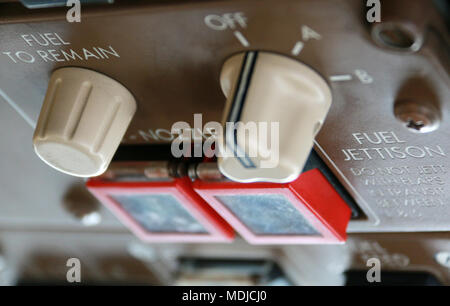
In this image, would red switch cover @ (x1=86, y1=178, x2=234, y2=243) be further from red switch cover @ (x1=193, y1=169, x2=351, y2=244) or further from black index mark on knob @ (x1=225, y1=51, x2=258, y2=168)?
black index mark on knob @ (x1=225, y1=51, x2=258, y2=168)

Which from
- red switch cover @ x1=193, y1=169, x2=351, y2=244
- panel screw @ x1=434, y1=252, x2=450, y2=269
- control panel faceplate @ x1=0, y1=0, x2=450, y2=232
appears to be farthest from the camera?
panel screw @ x1=434, y1=252, x2=450, y2=269

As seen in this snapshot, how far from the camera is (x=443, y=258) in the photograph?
64cm

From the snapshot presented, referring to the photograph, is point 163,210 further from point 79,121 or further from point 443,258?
point 443,258

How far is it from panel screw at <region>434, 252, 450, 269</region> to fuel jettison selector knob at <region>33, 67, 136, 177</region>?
37 cm

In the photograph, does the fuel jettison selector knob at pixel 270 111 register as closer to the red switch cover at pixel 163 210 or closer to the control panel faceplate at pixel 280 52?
the control panel faceplate at pixel 280 52

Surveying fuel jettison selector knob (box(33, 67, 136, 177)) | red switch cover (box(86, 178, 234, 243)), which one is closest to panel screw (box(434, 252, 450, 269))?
red switch cover (box(86, 178, 234, 243))

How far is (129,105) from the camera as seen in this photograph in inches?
20.2

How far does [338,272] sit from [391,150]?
280 mm

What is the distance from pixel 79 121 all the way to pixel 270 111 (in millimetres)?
157

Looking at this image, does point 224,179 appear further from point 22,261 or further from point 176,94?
point 22,261

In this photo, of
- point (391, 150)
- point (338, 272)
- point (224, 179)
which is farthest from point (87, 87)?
point (338, 272)

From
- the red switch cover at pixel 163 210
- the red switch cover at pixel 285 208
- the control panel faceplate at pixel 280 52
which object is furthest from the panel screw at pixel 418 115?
the red switch cover at pixel 163 210

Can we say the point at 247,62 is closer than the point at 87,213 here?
Yes

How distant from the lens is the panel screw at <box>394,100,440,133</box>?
43cm
